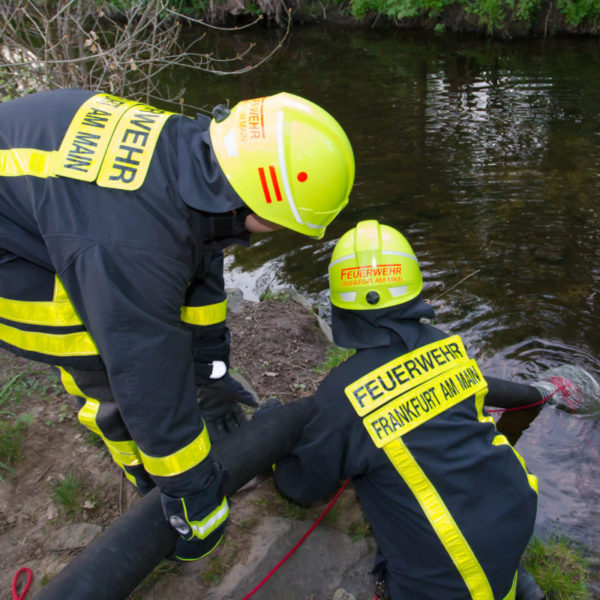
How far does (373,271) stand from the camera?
242 cm

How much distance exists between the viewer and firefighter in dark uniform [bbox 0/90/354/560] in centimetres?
168

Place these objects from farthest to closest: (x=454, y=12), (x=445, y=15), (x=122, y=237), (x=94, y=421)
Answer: (x=445, y=15), (x=454, y=12), (x=94, y=421), (x=122, y=237)

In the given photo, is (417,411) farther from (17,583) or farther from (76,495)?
(17,583)

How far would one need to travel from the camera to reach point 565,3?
14.5 meters

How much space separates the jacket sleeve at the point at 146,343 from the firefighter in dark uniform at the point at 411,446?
0.73 metres

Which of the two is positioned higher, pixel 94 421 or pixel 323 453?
pixel 94 421

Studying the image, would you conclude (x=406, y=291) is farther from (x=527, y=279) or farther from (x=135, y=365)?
(x=527, y=279)

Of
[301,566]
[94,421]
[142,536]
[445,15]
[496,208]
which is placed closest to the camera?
[142,536]

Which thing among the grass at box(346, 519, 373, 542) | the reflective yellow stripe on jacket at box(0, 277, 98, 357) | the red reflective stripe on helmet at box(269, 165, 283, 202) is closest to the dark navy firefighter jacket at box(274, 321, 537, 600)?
the grass at box(346, 519, 373, 542)

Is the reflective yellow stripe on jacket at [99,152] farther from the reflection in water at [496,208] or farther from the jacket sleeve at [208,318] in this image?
the reflection in water at [496,208]

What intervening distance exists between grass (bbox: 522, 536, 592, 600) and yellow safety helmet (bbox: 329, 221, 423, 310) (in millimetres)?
1697

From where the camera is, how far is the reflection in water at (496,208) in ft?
14.8

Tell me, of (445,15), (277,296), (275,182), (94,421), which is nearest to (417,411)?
(275,182)

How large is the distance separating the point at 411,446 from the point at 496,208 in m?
5.50
